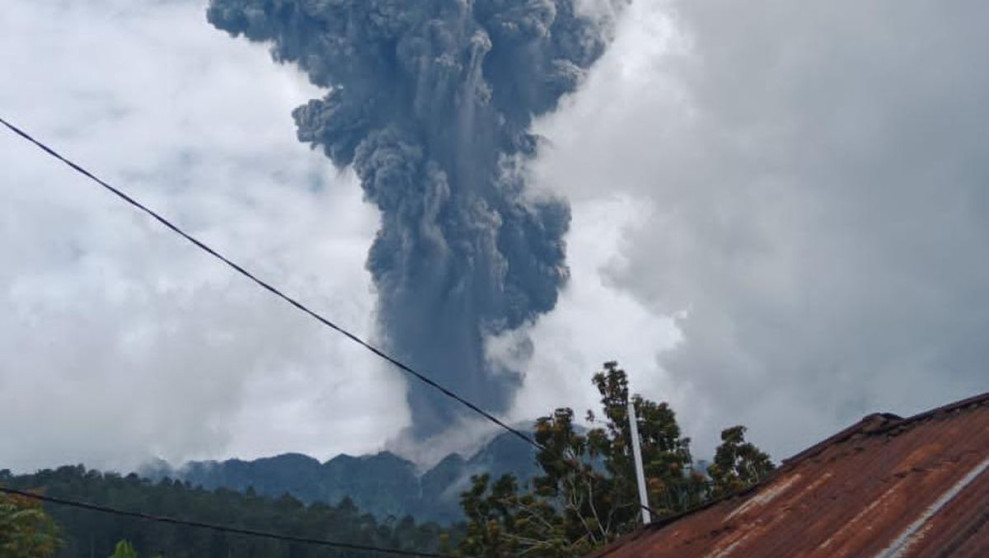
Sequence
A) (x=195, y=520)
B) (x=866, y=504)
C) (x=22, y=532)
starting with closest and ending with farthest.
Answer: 1. (x=866, y=504)
2. (x=22, y=532)
3. (x=195, y=520)

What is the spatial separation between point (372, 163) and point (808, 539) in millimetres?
70652

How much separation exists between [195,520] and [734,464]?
163ft

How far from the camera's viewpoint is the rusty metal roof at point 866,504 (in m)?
6.18

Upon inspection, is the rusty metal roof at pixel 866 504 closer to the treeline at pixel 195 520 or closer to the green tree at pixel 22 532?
the green tree at pixel 22 532

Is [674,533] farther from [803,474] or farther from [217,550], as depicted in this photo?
[217,550]

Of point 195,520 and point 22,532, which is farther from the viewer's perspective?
point 195,520

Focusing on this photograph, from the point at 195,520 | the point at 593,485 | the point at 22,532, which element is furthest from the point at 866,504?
the point at 195,520

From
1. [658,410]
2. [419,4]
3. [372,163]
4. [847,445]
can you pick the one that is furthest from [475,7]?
[847,445]

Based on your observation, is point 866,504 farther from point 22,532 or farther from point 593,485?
point 22,532

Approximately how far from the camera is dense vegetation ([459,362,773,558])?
2591 centimetres

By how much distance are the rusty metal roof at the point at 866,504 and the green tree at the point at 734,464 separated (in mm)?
17471

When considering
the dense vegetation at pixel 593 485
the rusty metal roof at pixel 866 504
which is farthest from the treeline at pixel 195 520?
the rusty metal roof at pixel 866 504

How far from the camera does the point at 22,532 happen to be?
26.4m

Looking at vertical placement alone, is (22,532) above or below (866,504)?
above
